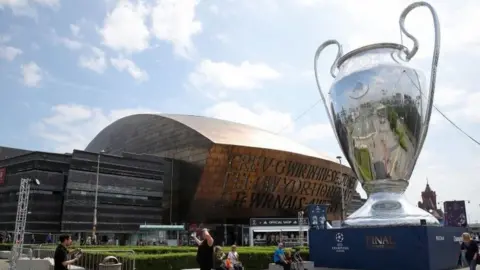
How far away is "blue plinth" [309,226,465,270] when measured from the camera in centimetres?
1328

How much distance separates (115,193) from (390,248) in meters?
40.3

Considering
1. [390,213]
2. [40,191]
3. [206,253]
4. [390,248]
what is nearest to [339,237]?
[390,248]

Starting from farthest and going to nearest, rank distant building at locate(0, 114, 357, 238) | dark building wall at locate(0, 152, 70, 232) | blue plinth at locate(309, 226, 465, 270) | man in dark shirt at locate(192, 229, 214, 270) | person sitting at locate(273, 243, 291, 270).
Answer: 1. distant building at locate(0, 114, 357, 238)
2. dark building wall at locate(0, 152, 70, 232)
3. person sitting at locate(273, 243, 291, 270)
4. blue plinth at locate(309, 226, 465, 270)
5. man in dark shirt at locate(192, 229, 214, 270)

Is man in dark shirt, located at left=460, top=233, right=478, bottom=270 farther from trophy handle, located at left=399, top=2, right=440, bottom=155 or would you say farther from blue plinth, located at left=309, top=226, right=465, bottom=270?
trophy handle, located at left=399, top=2, right=440, bottom=155

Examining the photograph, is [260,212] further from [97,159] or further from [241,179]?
[97,159]

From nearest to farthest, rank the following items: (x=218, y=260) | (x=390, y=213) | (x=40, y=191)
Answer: (x=218, y=260) < (x=390, y=213) < (x=40, y=191)

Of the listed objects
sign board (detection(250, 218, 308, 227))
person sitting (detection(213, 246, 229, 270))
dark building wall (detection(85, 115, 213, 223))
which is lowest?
person sitting (detection(213, 246, 229, 270))

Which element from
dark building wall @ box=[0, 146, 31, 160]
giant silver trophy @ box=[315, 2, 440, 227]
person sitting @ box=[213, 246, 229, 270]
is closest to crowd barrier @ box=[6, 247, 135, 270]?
person sitting @ box=[213, 246, 229, 270]

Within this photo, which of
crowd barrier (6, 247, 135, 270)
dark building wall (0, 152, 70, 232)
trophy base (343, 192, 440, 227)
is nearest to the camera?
trophy base (343, 192, 440, 227)

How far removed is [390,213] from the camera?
14.1 metres

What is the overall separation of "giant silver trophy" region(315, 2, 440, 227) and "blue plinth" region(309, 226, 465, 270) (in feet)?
1.21

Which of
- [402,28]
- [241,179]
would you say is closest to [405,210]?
[402,28]

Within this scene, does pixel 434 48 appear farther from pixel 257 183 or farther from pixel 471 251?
pixel 257 183

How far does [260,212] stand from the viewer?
2169 inches
